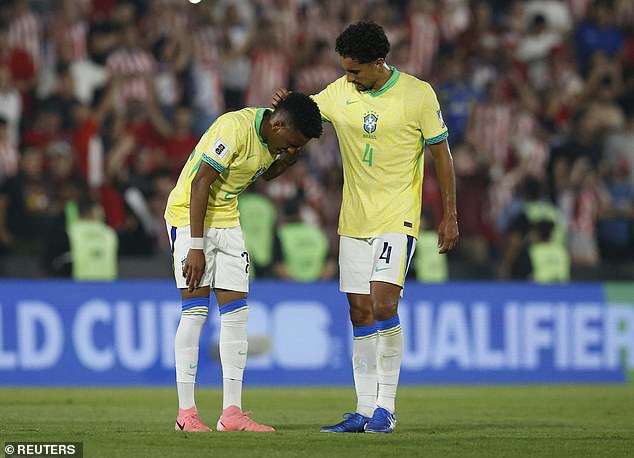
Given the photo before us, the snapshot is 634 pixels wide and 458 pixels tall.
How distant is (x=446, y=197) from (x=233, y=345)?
178cm

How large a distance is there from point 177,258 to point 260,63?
411 inches

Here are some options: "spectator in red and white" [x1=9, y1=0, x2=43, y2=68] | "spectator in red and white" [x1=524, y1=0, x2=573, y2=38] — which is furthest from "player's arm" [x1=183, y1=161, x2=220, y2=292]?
"spectator in red and white" [x1=524, y1=0, x2=573, y2=38]

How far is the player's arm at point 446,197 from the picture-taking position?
9.55 m

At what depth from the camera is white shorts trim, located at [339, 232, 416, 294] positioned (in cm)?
958

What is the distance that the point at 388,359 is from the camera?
31.8 ft

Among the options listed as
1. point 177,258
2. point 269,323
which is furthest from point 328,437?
point 269,323

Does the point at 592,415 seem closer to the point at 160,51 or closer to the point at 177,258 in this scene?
the point at 177,258

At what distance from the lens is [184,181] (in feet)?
31.3

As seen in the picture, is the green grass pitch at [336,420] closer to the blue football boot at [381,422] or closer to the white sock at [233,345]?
the blue football boot at [381,422]

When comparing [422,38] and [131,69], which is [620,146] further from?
[131,69]

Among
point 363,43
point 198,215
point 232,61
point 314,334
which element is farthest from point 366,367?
point 232,61

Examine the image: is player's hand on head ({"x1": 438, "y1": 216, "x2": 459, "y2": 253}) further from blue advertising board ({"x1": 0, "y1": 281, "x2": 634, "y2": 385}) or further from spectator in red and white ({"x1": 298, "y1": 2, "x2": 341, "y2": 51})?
spectator in red and white ({"x1": 298, "y1": 2, "x2": 341, "y2": 51})

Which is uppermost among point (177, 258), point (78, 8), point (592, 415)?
point (78, 8)

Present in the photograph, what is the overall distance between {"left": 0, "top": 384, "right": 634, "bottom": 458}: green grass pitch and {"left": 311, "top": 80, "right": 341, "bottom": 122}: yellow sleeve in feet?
7.27
